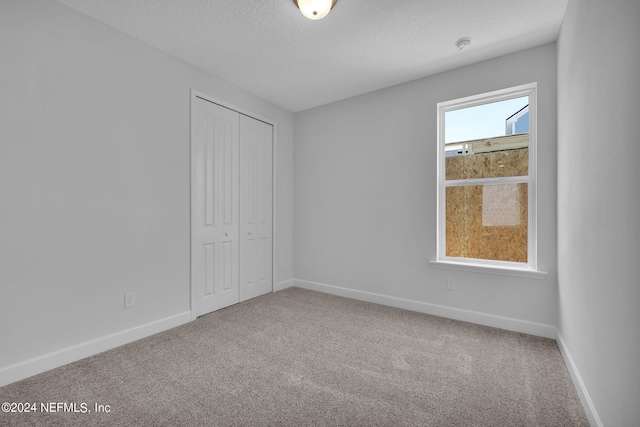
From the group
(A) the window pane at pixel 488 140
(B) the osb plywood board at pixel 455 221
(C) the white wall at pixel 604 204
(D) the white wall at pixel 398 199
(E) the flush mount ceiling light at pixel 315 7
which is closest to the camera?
(C) the white wall at pixel 604 204

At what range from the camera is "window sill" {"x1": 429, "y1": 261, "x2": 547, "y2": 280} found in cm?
255

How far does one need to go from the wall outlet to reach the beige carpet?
33 cm

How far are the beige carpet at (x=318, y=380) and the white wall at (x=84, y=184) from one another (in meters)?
0.33

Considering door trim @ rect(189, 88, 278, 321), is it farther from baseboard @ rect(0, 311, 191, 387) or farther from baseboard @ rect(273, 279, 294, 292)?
baseboard @ rect(0, 311, 191, 387)

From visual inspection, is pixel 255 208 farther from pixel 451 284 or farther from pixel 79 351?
pixel 451 284

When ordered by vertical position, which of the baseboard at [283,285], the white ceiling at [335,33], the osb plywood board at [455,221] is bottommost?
the baseboard at [283,285]

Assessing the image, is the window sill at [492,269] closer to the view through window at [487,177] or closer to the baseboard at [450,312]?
the view through window at [487,177]

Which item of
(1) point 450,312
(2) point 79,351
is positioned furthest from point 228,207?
(1) point 450,312

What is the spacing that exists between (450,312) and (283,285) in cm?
225

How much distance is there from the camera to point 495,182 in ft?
9.37

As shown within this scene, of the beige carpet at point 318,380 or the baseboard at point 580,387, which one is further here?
the beige carpet at point 318,380

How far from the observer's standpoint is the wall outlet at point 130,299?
8.01 feet

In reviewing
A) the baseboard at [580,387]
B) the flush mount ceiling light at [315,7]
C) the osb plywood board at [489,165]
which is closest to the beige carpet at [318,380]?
the baseboard at [580,387]

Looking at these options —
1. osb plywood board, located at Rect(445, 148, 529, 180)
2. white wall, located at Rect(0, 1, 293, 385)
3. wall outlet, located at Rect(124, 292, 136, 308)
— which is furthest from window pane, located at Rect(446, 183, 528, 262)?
wall outlet, located at Rect(124, 292, 136, 308)
